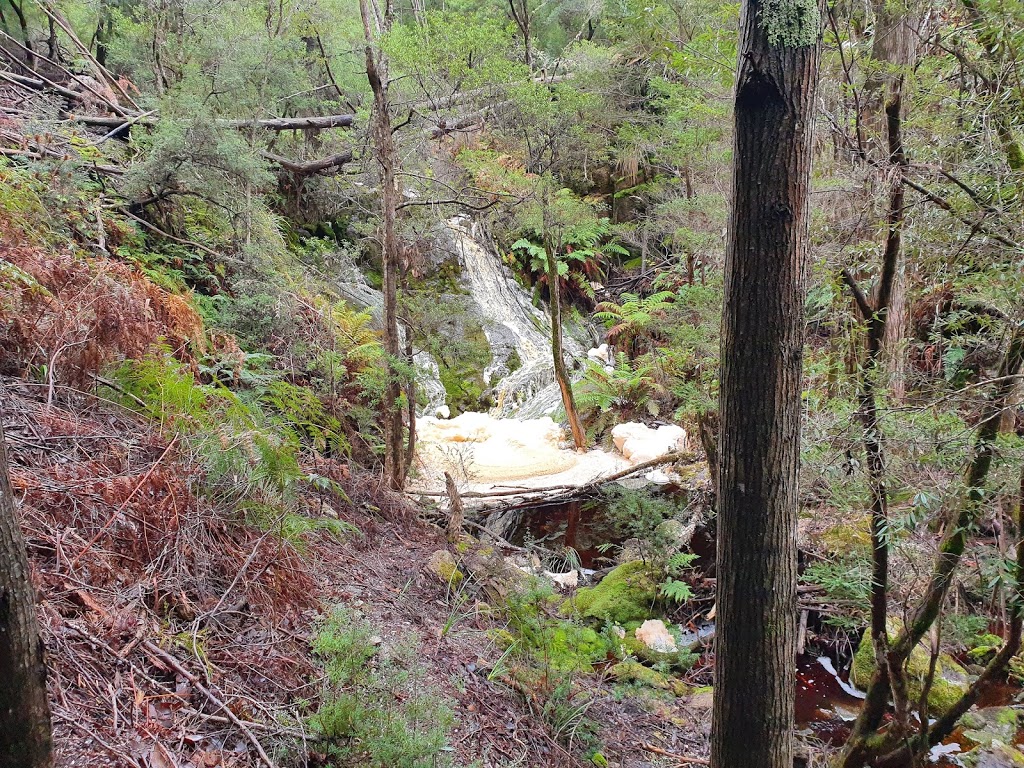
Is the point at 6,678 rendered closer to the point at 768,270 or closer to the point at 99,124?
the point at 768,270

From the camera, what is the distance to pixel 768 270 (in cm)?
223

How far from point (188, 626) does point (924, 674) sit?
568 centimetres

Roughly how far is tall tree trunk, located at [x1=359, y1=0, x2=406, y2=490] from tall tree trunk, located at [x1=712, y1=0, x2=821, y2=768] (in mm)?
4264

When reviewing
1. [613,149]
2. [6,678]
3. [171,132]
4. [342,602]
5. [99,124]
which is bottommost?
[342,602]

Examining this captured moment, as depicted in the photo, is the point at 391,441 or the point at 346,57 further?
the point at 346,57

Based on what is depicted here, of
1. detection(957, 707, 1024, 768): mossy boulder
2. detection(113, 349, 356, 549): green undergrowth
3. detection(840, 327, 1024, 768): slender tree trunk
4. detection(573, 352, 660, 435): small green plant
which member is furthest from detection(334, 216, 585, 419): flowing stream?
detection(957, 707, 1024, 768): mossy boulder

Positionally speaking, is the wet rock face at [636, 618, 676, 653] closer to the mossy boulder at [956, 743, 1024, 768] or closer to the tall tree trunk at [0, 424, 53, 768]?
the mossy boulder at [956, 743, 1024, 768]

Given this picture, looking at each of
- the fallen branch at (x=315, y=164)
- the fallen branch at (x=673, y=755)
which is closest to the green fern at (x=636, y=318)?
the fallen branch at (x=315, y=164)

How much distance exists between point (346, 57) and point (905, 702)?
12.5m

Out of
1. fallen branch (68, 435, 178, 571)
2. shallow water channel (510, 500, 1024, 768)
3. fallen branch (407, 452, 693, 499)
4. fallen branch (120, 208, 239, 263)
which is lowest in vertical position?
shallow water channel (510, 500, 1024, 768)

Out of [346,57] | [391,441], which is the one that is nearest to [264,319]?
[391,441]

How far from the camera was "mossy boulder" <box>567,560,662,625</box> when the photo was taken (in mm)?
6270

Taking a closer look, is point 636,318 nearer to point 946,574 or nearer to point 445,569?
point 445,569

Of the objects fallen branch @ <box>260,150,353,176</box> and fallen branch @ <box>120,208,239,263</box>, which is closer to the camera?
fallen branch @ <box>120,208,239,263</box>
